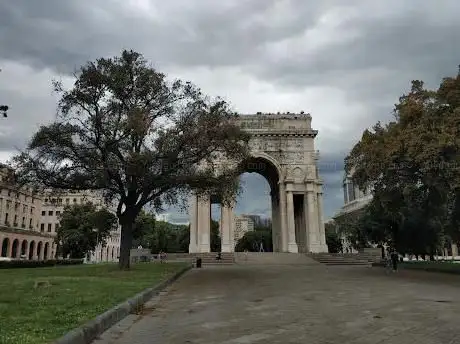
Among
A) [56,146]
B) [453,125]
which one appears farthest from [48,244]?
[453,125]

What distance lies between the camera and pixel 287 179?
54031 millimetres

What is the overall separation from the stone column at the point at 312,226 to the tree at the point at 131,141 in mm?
28226

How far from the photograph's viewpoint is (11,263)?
4056 cm

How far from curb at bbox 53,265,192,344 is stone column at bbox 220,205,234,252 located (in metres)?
Result: 37.4

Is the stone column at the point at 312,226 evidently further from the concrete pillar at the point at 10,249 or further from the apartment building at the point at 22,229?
the concrete pillar at the point at 10,249

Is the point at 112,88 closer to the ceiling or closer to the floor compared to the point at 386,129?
closer to the ceiling

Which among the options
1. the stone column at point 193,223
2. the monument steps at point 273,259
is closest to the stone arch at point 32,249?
the stone column at point 193,223

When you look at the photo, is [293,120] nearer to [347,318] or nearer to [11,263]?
[11,263]

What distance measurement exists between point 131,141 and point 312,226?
32.7 m

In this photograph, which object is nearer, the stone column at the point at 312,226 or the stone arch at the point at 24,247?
the stone column at the point at 312,226

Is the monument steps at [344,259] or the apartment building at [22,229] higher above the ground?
the apartment building at [22,229]

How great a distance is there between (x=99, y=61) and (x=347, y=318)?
20.9 metres

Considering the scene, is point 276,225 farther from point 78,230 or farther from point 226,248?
point 78,230

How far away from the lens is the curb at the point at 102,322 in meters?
6.70
